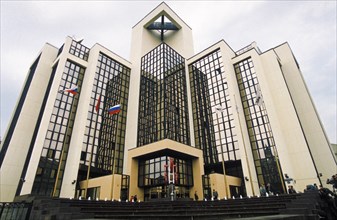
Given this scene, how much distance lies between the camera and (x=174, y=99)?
43469mm

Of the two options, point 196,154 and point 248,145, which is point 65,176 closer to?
point 196,154

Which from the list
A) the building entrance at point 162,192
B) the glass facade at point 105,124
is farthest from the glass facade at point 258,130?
the glass facade at point 105,124

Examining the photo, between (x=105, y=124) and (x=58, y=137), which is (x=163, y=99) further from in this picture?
(x=58, y=137)

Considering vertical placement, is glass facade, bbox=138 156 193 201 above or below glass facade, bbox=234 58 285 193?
below

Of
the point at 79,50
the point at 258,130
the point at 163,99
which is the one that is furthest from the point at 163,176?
the point at 79,50

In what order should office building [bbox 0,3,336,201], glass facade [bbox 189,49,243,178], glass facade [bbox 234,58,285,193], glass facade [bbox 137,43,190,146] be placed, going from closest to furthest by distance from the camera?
office building [bbox 0,3,336,201] < glass facade [bbox 234,58,285,193] < glass facade [bbox 189,49,243,178] < glass facade [bbox 137,43,190,146]

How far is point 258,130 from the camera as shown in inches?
1495

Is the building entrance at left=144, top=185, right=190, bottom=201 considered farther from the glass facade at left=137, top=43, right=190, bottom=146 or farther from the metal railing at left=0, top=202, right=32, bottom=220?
the metal railing at left=0, top=202, right=32, bottom=220

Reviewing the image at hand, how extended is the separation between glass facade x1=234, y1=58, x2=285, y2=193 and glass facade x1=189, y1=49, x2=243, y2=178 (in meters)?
3.44

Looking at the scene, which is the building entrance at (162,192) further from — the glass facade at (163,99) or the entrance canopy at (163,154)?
the glass facade at (163,99)

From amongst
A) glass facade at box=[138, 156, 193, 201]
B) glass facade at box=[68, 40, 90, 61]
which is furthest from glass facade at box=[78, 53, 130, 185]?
glass facade at box=[138, 156, 193, 201]

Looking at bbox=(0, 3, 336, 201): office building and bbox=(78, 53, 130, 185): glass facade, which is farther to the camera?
bbox=(78, 53, 130, 185): glass facade

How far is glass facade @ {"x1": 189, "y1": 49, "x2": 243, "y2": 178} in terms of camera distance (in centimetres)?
3819

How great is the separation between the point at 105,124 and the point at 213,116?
23.6 metres
